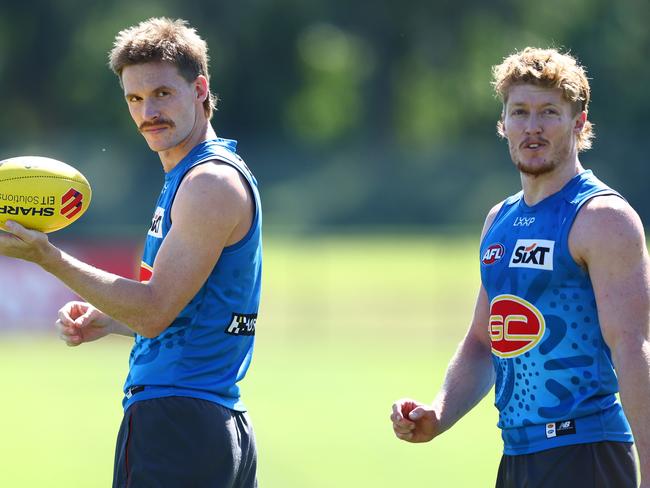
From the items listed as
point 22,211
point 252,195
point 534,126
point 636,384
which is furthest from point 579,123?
point 22,211

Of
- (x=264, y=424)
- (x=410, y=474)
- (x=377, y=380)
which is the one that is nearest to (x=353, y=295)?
(x=377, y=380)

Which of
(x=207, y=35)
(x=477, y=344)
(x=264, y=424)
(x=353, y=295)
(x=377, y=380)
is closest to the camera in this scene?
(x=477, y=344)

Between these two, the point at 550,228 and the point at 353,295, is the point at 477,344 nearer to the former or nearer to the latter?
the point at 550,228

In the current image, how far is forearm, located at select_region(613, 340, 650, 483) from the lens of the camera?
13.7 feet

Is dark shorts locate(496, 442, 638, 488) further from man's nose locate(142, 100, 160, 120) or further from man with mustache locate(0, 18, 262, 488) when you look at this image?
man's nose locate(142, 100, 160, 120)

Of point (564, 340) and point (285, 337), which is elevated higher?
point (285, 337)

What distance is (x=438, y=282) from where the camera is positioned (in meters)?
30.2

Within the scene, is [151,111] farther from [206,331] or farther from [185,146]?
[206,331]

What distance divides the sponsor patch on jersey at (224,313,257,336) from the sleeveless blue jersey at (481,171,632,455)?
3.13ft

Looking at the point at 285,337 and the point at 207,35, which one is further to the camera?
the point at 207,35

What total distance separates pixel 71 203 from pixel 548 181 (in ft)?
6.16

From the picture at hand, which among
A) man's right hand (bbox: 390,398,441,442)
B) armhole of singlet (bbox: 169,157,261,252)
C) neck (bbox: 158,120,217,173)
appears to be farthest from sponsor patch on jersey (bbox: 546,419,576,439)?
neck (bbox: 158,120,217,173)

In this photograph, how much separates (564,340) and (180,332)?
1.43 metres

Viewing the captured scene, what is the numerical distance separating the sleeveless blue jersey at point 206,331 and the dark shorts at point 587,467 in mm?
1192
